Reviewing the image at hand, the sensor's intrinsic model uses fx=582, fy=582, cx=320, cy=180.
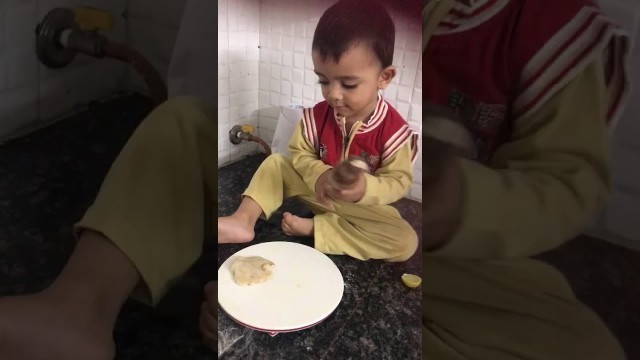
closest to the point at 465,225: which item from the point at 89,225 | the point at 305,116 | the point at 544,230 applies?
the point at 544,230

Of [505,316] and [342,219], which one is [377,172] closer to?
[342,219]

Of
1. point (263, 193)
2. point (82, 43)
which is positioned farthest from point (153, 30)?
point (263, 193)

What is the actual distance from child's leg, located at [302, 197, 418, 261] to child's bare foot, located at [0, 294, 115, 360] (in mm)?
194

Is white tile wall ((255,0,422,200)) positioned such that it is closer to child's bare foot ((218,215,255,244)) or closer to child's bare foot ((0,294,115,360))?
child's bare foot ((218,215,255,244))

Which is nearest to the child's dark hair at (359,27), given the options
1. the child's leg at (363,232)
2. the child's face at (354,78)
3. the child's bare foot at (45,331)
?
the child's face at (354,78)

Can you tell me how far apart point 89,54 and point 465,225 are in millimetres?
326

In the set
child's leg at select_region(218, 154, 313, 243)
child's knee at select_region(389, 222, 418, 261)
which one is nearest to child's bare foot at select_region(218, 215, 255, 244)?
child's leg at select_region(218, 154, 313, 243)

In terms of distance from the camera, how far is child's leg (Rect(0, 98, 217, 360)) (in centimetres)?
45

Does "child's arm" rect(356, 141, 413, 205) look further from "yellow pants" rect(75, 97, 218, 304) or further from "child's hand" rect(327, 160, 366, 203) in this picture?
"yellow pants" rect(75, 97, 218, 304)

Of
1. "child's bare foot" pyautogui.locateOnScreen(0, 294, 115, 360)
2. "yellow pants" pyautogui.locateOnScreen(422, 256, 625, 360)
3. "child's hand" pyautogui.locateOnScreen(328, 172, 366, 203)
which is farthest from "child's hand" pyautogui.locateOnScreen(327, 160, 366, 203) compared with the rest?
"child's bare foot" pyautogui.locateOnScreen(0, 294, 115, 360)

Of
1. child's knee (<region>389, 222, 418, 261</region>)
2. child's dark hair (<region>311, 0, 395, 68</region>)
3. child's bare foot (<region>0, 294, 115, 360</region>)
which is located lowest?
child's bare foot (<region>0, 294, 115, 360</region>)

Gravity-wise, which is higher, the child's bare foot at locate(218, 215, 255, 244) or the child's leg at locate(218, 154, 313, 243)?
the child's leg at locate(218, 154, 313, 243)

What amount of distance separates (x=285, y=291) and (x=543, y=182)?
21cm

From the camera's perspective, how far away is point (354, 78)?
390mm
